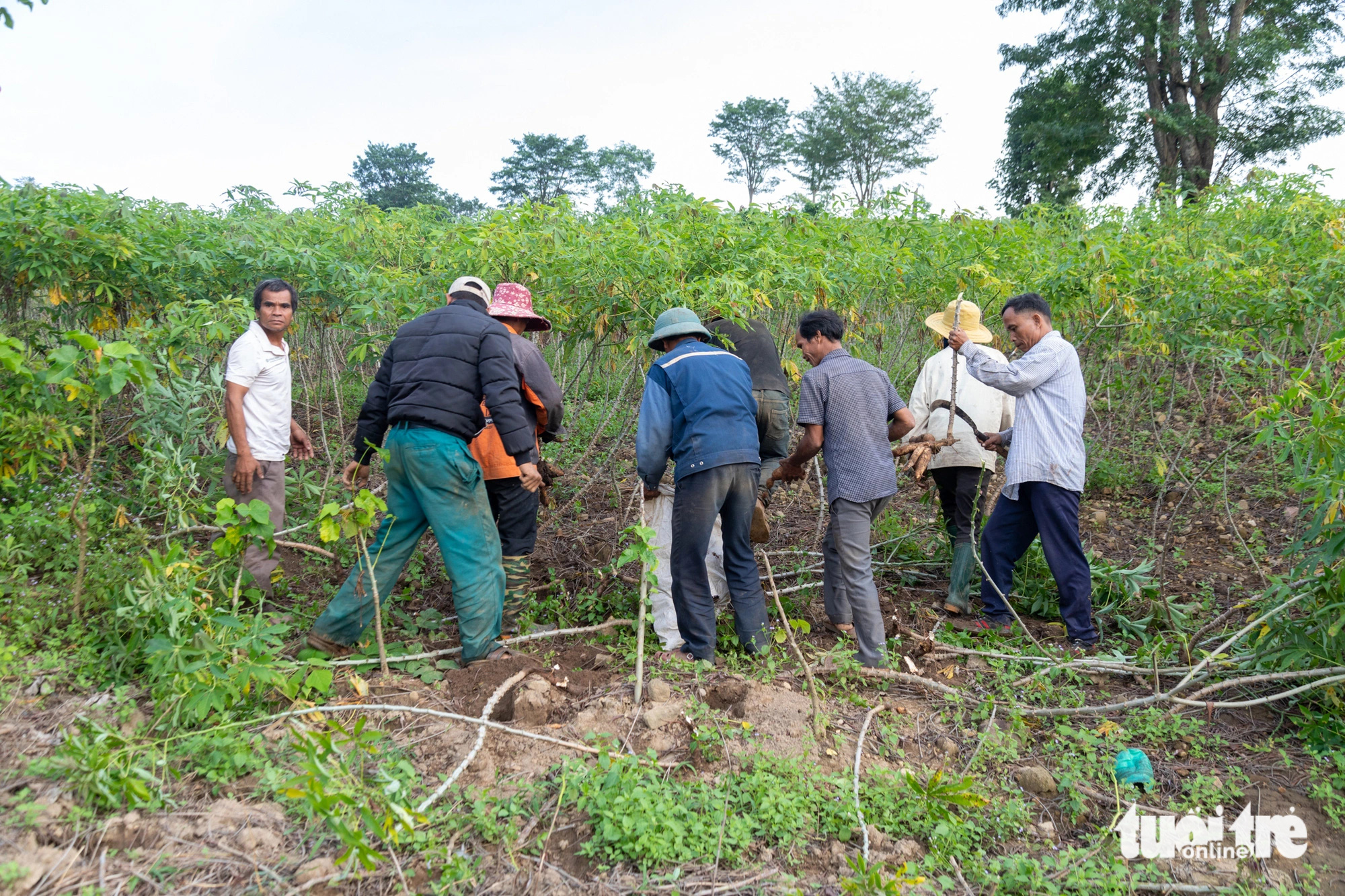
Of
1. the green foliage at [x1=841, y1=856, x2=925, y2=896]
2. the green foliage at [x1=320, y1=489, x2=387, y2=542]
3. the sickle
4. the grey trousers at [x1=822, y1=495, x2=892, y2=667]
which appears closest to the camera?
the green foliage at [x1=841, y1=856, x2=925, y2=896]

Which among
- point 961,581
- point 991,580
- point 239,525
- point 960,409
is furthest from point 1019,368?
point 239,525

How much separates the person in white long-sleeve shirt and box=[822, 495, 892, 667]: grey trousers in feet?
2.52

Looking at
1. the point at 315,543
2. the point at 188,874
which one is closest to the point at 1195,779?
the point at 188,874

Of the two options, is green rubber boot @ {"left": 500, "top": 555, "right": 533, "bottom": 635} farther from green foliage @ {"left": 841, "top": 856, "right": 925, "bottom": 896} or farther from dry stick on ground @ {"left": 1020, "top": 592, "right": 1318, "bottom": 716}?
dry stick on ground @ {"left": 1020, "top": 592, "right": 1318, "bottom": 716}

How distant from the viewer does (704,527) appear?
3822 mm

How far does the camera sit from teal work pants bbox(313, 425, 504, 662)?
3.60 metres

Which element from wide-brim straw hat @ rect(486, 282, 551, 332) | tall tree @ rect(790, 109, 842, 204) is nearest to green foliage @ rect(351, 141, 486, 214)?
tall tree @ rect(790, 109, 842, 204)

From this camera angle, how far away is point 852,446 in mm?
4020

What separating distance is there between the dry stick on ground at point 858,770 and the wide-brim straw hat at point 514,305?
255cm

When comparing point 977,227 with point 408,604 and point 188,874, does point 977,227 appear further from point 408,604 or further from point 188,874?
point 188,874

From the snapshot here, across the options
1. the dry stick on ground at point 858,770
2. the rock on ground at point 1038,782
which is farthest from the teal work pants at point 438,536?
the rock on ground at point 1038,782

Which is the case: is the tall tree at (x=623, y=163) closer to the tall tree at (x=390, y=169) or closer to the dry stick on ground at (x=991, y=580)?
the tall tree at (x=390, y=169)

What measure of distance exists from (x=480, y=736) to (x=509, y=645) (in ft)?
3.18

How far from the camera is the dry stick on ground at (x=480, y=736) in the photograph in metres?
2.62
